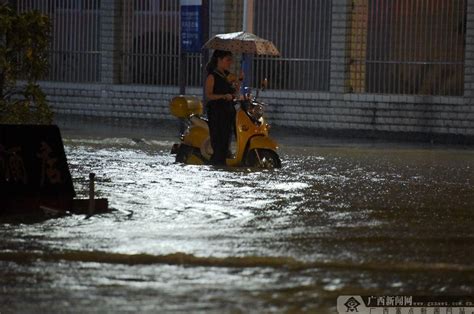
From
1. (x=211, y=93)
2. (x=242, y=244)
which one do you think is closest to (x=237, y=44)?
(x=211, y=93)

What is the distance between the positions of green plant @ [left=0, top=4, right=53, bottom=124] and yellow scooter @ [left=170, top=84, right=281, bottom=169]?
406 cm

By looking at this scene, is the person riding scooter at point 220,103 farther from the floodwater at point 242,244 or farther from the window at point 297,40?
the window at point 297,40

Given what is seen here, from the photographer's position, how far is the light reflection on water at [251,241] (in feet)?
30.7

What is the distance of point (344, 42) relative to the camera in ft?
98.4

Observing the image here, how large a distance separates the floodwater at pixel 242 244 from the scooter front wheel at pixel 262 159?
727mm

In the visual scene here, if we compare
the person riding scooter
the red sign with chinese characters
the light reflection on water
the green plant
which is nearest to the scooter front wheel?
the person riding scooter

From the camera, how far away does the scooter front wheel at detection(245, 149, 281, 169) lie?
63.2 feet

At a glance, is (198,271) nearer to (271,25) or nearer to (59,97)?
(271,25)

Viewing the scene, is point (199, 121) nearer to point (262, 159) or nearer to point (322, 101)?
point (262, 159)

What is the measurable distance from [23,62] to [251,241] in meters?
4.91

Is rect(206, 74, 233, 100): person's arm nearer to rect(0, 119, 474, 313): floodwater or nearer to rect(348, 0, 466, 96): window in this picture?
rect(0, 119, 474, 313): floodwater

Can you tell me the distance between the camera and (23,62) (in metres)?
15.5

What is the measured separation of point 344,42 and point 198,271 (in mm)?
20284

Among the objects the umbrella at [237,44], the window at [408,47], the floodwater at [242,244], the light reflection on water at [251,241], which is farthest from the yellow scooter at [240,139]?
the window at [408,47]
